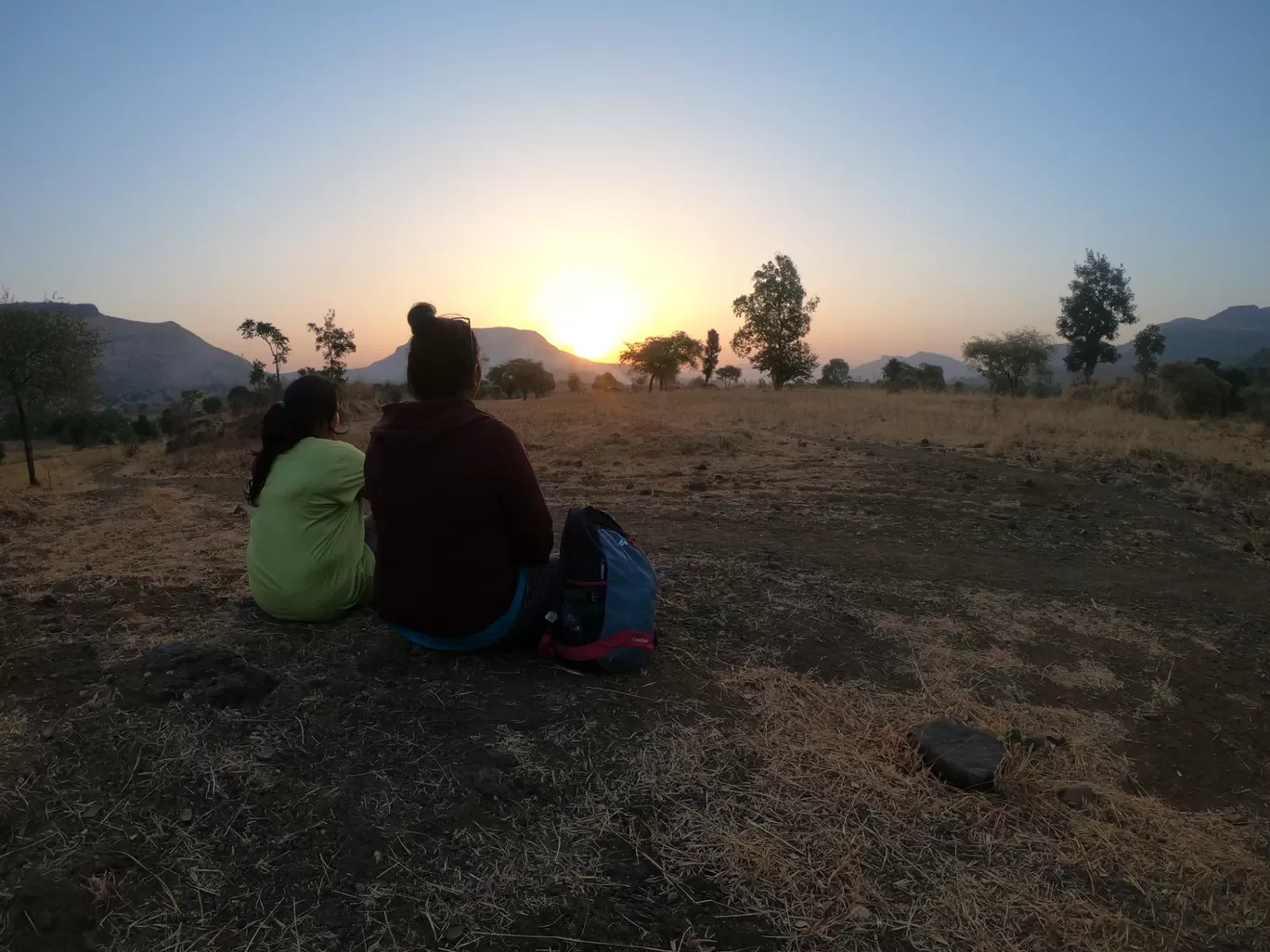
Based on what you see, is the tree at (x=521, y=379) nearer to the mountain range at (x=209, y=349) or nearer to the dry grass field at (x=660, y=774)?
the dry grass field at (x=660, y=774)

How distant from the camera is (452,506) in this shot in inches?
114

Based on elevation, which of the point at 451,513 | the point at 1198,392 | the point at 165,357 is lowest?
the point at 451,513

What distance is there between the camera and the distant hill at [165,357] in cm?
14112

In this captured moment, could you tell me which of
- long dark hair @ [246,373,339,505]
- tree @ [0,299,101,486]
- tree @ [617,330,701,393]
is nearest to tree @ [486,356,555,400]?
tree @ [617,330,701,393]

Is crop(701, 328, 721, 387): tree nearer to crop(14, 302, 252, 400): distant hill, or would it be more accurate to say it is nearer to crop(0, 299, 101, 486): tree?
crop(0, 299, 101, 486): tree

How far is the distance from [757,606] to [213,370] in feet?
622

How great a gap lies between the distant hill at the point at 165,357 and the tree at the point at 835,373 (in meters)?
113

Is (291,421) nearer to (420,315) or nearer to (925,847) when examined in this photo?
(420,315)

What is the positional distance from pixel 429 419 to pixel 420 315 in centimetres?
44

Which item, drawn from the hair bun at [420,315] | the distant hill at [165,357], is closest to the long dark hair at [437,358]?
the hair bun at [420,315]

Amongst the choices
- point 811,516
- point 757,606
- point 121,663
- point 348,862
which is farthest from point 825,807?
point 811,516

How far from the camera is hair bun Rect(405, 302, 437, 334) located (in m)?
2.99

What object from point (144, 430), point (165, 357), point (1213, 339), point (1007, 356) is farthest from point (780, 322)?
point (165, 357)

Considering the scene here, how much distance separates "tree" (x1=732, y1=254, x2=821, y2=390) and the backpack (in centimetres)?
4001
